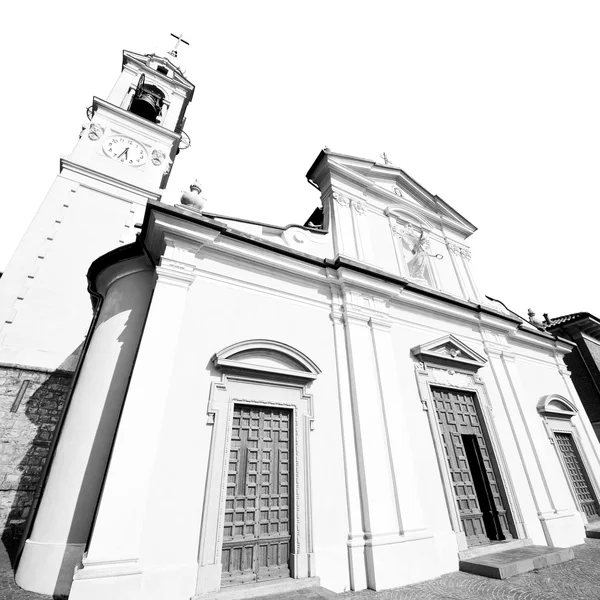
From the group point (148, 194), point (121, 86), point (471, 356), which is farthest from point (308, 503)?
point (121, 86)

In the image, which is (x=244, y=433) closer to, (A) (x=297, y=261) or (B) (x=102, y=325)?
(B) (x=102, y=325)

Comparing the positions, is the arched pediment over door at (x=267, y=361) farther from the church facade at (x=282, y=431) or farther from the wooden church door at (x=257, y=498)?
the wooden church door at (x=257, y=498)

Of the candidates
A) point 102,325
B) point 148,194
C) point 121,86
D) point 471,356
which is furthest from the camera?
point 121,86

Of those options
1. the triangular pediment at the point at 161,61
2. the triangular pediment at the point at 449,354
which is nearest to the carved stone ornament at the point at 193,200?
the triangular pediment at the point at 449,354

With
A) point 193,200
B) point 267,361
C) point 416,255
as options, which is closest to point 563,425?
point 416,255

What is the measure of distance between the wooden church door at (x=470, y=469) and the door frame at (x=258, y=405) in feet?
11.7

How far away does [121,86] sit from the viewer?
15.9 m

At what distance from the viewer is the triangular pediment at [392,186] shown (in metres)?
9.70

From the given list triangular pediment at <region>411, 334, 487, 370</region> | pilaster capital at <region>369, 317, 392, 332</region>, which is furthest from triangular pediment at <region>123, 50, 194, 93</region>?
triangular pediment at <region>411, 334, 487, 370</region>

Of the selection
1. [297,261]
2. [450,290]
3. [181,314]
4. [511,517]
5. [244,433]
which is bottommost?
[511,517]

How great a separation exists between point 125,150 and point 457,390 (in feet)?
48.3

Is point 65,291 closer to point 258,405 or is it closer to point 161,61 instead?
point 258,405

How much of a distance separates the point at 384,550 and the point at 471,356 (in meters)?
5.39

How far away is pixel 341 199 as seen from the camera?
9422 millimetres
